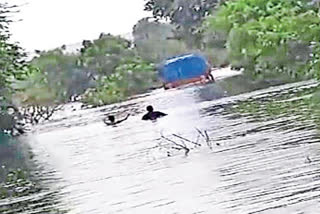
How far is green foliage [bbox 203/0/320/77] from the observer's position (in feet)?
151

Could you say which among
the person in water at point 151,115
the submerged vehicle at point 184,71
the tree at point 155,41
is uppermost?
the person in water at point 151,115

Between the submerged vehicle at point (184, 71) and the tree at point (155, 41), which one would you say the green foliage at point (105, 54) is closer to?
the tree at point (155, 41)

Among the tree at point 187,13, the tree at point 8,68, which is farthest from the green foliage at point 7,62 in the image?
the tree at point 187,13

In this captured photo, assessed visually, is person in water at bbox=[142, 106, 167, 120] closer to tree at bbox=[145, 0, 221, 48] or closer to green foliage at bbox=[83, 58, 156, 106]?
green foliage at bbox=[83, 58, 156, 106]

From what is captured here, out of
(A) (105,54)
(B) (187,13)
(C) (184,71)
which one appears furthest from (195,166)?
(B) (187,13)

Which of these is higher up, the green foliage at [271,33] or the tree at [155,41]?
the green foliage at [271,33]

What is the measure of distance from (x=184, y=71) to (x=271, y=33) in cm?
2039

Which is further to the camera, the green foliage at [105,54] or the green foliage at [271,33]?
the green foliage at [105,54]

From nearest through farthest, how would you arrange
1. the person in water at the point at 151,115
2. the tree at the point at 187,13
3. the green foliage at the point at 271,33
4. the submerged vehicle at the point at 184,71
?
1. the person in water at the point at 151,115
2. the green foliage at the point at 271,33
3. the submerged vehicle at the point at 184,71
4. the tree at the point at 187,13

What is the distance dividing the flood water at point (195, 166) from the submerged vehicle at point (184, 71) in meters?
28.4

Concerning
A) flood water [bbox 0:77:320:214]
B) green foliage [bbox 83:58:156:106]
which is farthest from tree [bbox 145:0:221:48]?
flood water [bbox 0:77:320:214]

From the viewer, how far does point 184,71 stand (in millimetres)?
68750

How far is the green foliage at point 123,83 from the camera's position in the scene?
65.1 m

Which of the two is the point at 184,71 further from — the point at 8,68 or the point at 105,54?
the point at 8,68
